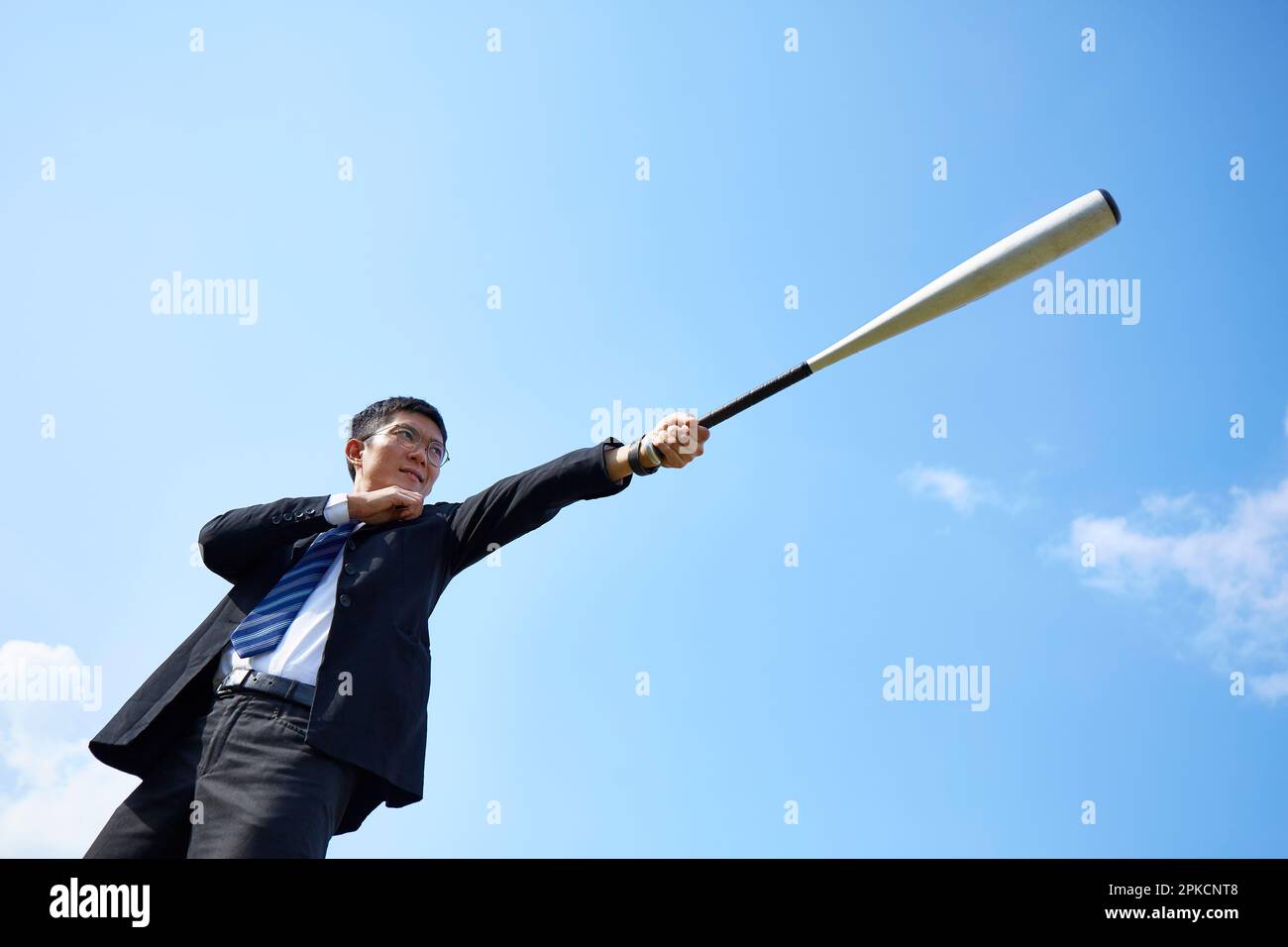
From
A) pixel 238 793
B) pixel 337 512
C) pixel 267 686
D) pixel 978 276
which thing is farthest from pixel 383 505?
pixel 978 276

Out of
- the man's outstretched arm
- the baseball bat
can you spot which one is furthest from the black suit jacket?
the baseball bat

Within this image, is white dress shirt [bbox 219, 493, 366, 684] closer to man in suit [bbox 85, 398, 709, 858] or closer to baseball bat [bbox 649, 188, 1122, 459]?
man in suit [bbox 85, 398, 709, 858]

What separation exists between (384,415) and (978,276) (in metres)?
2.89

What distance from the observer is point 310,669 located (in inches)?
169

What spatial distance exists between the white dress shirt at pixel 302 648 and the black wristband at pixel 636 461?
1.30 meters

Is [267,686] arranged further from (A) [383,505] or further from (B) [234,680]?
(A) [383,505]

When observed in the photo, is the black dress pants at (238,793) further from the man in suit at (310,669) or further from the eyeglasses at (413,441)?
the eyeglasses at (413,441)

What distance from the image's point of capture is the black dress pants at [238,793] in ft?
12.6

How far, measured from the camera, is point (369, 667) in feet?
14.1

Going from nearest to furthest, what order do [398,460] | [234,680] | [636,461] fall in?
[234,680]
[636,461]
[398,460]

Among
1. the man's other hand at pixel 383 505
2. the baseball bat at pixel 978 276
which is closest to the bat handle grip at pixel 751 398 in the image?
the baseball bat at pixel 978 276

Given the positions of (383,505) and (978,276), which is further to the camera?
(978,276)
